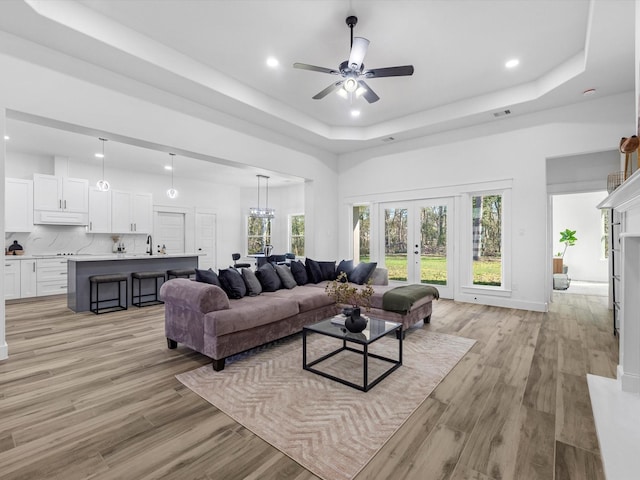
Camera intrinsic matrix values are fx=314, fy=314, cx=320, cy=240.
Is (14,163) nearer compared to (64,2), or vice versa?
(64,2)

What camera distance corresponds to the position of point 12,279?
6223 millimetres

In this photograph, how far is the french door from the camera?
6.37 metres

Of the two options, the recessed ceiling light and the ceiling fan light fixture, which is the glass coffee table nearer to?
the ceiling fan light fixture

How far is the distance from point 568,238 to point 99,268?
11273 mm

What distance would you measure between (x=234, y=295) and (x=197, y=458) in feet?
7.08

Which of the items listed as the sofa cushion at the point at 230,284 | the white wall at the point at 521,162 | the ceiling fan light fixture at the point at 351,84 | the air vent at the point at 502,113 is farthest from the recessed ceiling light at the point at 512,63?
the sofa cushion at the point at 230,284

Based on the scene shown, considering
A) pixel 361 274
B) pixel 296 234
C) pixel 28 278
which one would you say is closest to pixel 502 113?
pixel 361 274

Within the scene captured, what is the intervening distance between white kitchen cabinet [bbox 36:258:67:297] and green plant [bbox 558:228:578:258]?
41.4 feet

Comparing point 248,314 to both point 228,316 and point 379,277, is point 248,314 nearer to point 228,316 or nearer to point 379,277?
point 228,316

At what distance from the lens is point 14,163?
6758 mm

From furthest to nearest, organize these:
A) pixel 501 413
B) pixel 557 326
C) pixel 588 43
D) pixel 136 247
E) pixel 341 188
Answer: pixel 136 247 < pixel 341 188 < pixel 557 326 < pixel 588 43 < pixel 501 413

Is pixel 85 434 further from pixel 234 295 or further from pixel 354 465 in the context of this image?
pixel 234 295

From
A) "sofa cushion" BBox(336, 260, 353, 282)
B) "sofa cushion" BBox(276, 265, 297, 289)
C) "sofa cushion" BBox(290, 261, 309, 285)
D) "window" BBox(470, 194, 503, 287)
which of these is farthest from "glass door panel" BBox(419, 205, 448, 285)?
"sofa cushion" BBox(276, 265, 297, 289)

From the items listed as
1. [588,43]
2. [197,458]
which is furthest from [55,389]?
[588,43]
